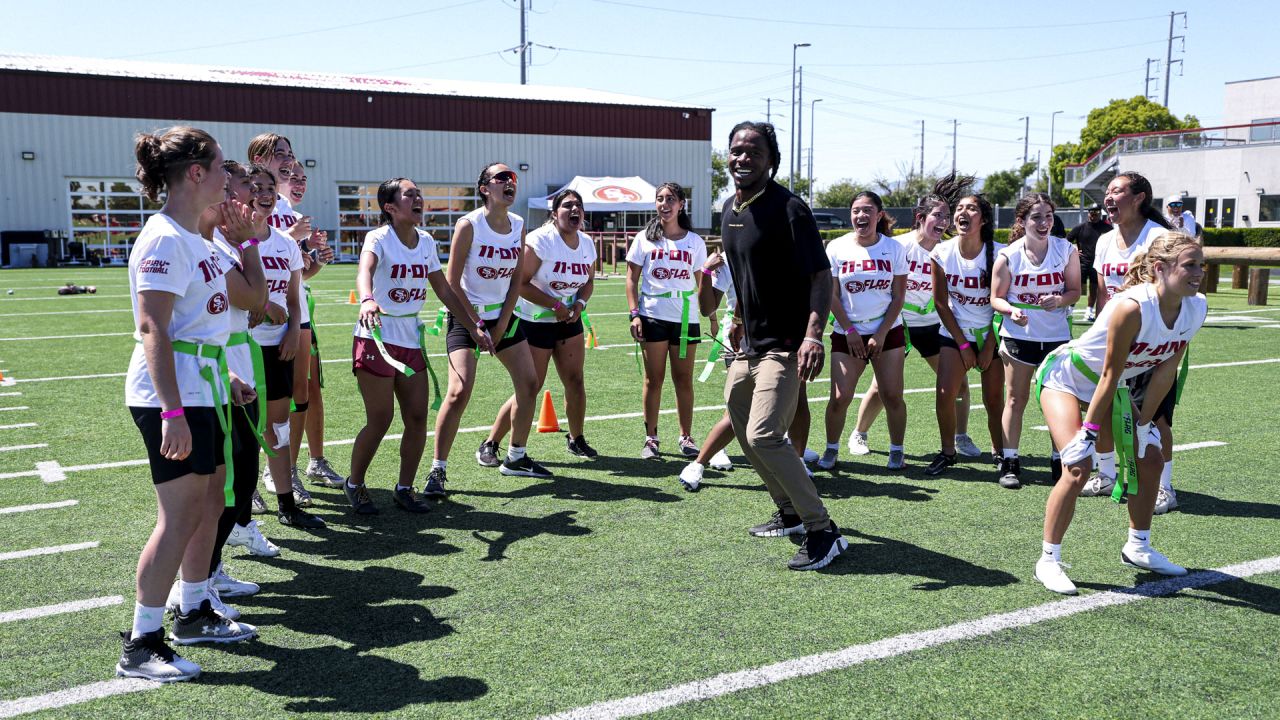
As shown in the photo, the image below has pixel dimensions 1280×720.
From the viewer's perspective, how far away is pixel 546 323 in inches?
279

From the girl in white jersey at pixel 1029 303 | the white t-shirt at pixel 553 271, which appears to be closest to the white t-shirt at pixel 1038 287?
the girl in white jersey at pixel 1029 303

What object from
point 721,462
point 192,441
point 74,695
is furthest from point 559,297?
point 74,695

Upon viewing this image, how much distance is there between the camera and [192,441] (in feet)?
11.3

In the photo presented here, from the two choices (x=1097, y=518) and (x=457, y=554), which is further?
(x=1097, y=518)

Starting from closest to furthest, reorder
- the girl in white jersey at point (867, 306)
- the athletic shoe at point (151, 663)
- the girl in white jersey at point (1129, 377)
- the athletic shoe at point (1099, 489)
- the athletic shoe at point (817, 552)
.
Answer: the athletic shoe at point (151, 663), the girl in white jersey at point (1129, 377), the athletic shoe at point (817, 552), the athletic shoe at point (1099, 489), the girl in white jersey at point (867, 306)

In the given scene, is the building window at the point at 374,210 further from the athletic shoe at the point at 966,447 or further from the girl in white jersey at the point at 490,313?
the athletic shoe at the point at 966,447

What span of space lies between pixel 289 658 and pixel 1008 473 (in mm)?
4601

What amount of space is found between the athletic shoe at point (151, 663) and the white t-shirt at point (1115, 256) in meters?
5.34

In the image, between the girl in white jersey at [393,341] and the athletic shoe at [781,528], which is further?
the girl in white jersey at [393,341]

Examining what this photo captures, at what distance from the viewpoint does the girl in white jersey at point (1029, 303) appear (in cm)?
639

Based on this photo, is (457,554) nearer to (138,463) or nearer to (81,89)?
(138,463)

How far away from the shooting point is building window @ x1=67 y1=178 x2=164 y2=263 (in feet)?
115

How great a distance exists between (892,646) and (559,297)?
4.05 metres

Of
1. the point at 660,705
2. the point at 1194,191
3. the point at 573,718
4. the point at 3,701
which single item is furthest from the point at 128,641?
the point at 1194,191
